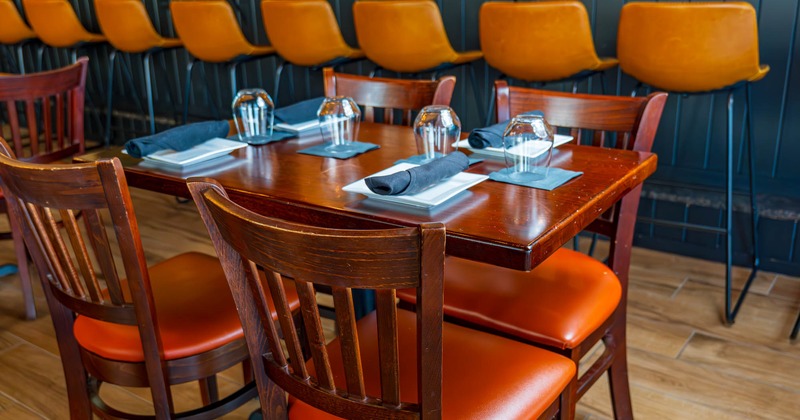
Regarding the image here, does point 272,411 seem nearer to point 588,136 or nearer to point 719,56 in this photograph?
point 719,56

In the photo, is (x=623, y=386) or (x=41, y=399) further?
(x=41, y=399)

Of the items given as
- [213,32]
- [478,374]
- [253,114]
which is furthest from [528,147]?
[213,32]

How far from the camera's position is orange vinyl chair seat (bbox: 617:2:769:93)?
223cm

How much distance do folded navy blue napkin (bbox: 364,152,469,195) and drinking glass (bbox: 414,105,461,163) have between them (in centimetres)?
20

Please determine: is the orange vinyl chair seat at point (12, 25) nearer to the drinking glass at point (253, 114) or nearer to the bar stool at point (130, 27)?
the bar stool at point (130, 27)

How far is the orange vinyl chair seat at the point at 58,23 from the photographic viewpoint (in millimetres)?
4422

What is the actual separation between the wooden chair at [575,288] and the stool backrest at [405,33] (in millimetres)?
1101

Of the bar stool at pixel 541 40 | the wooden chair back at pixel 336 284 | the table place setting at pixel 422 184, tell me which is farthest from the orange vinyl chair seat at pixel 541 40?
the wooden chair back at pixel 336 284

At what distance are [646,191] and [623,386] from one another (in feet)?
4.97

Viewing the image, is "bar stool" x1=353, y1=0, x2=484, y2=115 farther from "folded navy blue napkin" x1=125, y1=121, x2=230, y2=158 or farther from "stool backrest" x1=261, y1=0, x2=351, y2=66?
"folded navy blue napkin" x1=125, y1=121, x2=230, y2=158

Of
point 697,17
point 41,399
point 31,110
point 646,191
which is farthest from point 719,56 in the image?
point 41,399

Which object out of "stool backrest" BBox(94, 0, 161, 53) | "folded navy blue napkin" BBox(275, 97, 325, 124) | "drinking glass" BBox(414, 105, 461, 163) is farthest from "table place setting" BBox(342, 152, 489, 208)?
"stool backrest" BBox(94, 0, 161, 53)

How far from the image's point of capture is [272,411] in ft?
3.92

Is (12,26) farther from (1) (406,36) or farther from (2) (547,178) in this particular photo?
(2) (547,178)
